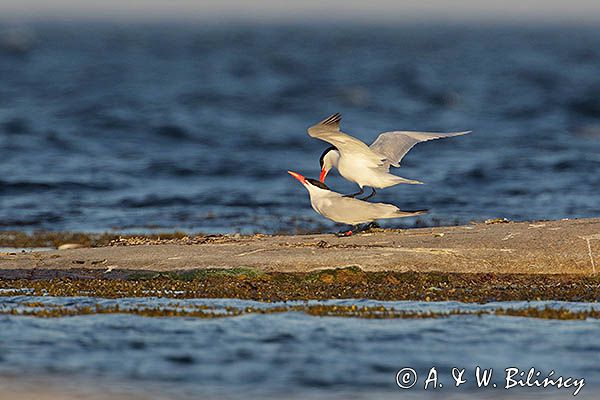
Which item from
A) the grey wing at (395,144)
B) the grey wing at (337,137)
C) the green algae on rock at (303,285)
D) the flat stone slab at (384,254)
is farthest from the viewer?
the grey wing at (395,144)

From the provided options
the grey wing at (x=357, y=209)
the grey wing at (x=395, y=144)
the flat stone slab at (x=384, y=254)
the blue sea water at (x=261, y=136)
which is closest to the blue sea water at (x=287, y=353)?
the flat stone slab at (x=384, y=254)

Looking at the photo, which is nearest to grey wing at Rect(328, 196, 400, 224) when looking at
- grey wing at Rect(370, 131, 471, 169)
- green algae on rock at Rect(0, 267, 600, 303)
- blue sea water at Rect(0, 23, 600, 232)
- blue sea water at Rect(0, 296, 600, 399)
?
green algae on rock at Rect(0, 267, 600, 303)

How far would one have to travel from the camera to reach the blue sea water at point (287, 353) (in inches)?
277

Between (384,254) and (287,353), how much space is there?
2816 mm

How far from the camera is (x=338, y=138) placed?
11.2m

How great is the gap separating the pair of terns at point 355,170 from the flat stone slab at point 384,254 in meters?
0.27

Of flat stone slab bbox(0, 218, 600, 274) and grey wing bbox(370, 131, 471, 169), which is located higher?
grey wing bbox(370, 131, 471, 169)

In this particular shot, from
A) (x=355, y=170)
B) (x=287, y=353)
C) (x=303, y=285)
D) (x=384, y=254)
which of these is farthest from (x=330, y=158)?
(x=287, y=353)

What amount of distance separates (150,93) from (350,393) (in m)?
35.2

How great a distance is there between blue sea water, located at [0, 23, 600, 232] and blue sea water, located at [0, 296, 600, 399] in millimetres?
6832

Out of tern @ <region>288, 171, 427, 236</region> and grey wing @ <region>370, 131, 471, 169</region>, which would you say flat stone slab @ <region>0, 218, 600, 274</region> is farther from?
grey wing @ <region>370, 131, 471, 169</region>

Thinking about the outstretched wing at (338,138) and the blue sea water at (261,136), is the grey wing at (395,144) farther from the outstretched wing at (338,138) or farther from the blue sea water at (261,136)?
the blue sea water at (261,136)

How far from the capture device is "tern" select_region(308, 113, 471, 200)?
36.1 feet

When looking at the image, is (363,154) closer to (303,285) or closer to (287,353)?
(303,285)
